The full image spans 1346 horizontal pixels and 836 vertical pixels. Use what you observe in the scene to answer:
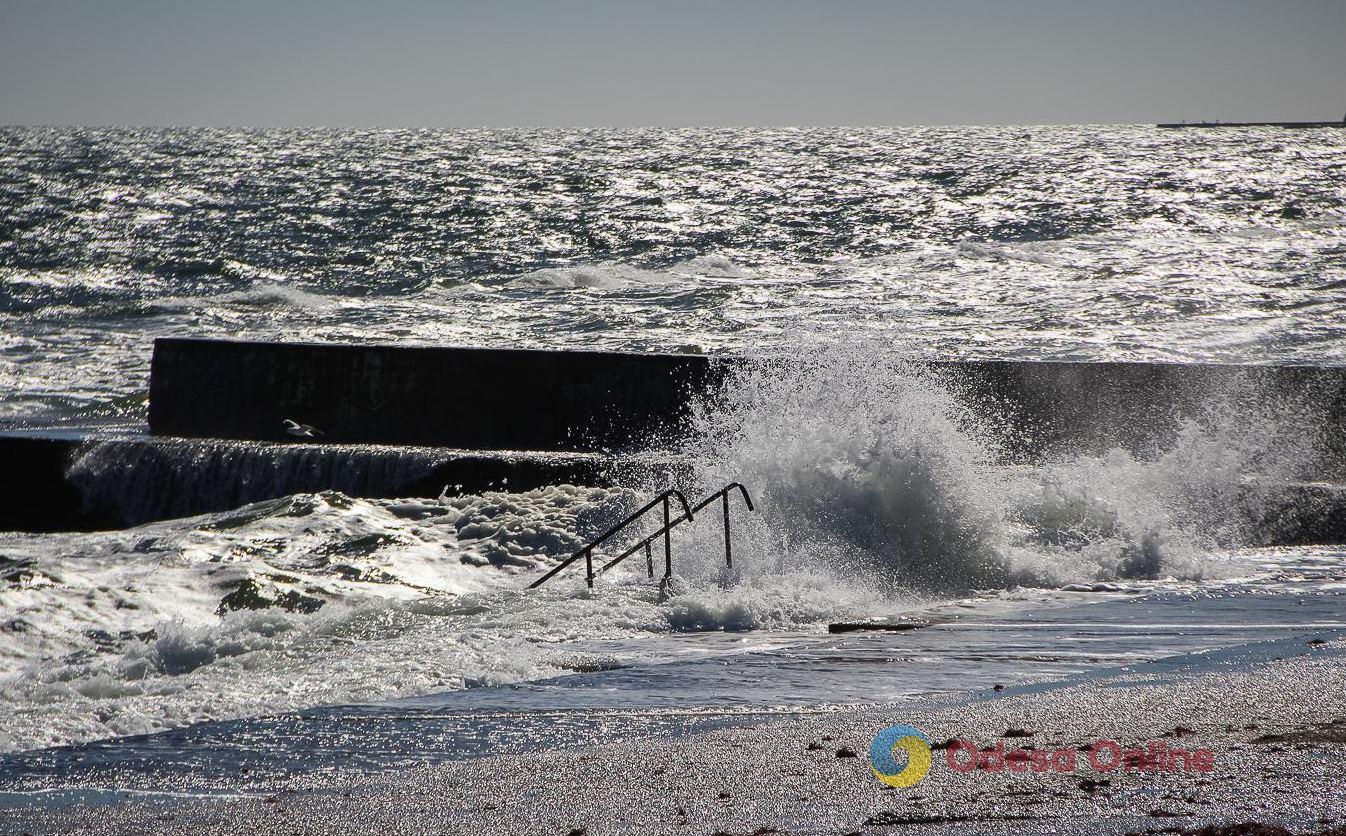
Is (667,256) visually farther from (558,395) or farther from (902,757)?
(902,757)

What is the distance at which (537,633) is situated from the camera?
247 inches

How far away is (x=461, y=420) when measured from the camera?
39.8 feet

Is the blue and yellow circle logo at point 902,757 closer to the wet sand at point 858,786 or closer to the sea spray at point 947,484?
the wet sand at point 858,786

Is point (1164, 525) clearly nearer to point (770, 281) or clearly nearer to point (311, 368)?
point (311, 368)

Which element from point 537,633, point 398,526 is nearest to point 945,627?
point 537,633

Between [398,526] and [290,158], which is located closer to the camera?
[398,526]

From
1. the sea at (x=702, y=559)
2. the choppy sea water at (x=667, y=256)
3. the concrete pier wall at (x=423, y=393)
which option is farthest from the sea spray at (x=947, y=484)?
the choppy sea water at (x=667, y=256)

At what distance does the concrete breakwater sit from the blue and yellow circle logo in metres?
5.52

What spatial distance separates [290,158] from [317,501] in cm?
5285

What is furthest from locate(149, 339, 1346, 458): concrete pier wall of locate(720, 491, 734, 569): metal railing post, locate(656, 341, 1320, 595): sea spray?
locate(720, 491, 734, 569): metal railing post

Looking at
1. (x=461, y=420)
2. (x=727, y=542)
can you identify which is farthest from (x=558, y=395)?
(x=727, y=542)

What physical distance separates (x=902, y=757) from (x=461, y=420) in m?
8.80

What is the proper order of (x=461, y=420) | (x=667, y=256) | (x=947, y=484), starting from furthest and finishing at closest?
(x=667, y=256) < (x=461, y=420) < (x=947, y=484)

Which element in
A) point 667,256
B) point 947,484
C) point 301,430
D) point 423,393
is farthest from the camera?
point 667,256
